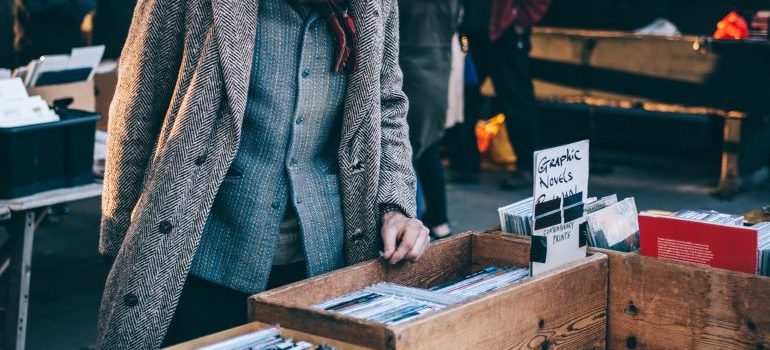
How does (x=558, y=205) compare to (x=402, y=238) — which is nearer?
(x=558, y=205)

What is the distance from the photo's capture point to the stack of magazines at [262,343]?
6.57 feet

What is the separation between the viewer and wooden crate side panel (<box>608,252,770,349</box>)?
2330 millimetres

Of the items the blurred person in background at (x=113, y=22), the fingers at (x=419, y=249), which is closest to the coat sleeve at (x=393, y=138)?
the fingers at (x=419, y=249)

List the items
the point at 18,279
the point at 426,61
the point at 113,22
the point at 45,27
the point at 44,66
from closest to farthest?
the point at 18,279 < the point at 44,66 < the point at 426,61 < the point at 45,27 < the point at 113,22

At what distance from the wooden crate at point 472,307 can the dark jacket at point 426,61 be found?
130 inches

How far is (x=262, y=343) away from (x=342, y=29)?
788 millimetres

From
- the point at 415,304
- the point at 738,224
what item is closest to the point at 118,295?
the point at 415,304

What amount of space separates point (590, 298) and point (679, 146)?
23.3 feet

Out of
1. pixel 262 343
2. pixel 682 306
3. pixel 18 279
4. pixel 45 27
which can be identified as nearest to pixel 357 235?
pixel 262 343

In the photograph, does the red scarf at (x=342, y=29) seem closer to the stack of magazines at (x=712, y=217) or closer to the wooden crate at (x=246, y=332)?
the wooden crate at (x=246, y=332)

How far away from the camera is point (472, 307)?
2.08 m

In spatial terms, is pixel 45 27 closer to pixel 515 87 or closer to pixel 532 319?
pixel 515 87

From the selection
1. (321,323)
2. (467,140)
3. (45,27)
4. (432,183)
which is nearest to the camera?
(321,323)

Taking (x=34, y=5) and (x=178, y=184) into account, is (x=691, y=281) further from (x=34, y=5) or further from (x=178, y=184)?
(x=34, y=5)
